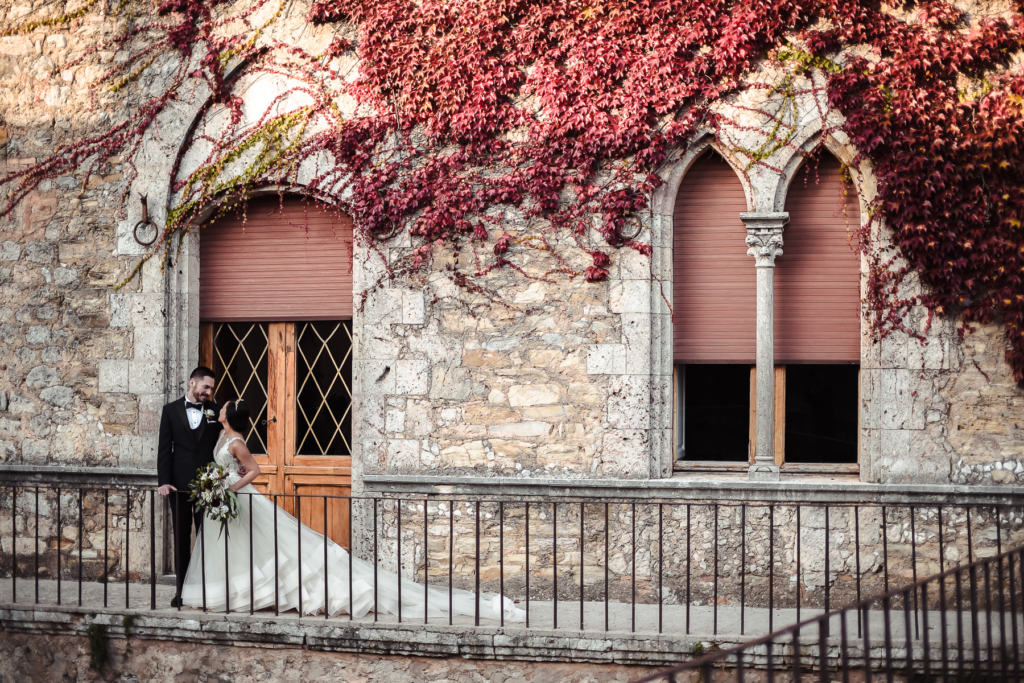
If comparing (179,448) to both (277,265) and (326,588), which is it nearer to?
(326,588)

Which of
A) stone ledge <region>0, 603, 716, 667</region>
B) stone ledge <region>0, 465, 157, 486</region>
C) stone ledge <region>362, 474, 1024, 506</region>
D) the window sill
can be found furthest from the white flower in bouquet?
the window sill

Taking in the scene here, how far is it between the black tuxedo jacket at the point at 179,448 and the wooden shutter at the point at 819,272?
397 centimetres

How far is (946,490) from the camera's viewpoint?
5.88 m

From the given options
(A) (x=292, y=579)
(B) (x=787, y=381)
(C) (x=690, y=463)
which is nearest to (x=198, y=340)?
(A) (x=292, y=579)

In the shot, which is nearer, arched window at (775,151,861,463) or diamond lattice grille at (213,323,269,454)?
arched window at (775,151,861,463)

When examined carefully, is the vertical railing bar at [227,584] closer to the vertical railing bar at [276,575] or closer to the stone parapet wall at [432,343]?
the vertical railing bar at [276,575]

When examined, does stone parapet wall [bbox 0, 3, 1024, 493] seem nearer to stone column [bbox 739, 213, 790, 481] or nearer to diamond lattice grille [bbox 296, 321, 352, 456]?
stone column [bbox 739, 213, 790, 481]

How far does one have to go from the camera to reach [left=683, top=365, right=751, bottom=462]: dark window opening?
657 centimetres

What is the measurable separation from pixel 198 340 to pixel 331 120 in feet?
6.71

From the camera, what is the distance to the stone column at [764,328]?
20.3ft

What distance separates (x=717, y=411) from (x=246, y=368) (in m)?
3.69

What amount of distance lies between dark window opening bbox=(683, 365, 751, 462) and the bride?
6.27ft

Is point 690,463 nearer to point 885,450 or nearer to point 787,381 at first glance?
point 787,381

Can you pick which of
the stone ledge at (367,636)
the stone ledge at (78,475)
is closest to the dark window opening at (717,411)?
the stone ledge at (367,636)
